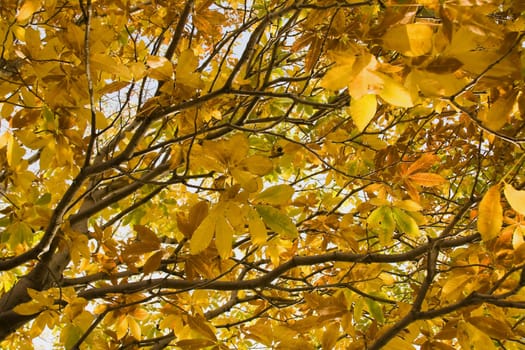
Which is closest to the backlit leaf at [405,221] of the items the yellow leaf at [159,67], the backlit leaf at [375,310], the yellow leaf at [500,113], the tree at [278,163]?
the tree at [278,163]

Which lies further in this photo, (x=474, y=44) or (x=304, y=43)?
(x=304, y=43)

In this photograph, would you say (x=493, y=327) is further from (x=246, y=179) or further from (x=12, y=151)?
(x=12, y=151)

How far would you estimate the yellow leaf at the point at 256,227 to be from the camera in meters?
1.04

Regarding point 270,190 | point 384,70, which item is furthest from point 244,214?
point 384,70

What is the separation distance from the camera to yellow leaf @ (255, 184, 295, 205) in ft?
3.51

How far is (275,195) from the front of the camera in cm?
108

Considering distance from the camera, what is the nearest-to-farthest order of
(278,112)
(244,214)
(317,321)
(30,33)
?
(244,214)
(30,33)
(317,321)
(278,112)

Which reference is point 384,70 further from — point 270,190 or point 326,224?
point 326,224

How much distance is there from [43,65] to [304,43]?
0.86m

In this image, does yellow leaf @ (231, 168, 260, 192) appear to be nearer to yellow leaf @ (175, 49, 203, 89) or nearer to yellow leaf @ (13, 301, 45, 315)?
yellow leaf @ (175, 49, 203, 89)

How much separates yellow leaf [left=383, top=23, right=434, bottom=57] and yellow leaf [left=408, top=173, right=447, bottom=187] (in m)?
0.81

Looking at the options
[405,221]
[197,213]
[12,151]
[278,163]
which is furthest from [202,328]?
[278,163]

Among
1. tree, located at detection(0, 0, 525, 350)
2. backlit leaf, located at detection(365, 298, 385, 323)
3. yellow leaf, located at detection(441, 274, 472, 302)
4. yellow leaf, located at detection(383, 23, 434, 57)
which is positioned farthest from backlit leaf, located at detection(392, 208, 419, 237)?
yellow leaf, located at detection(383, 23, 434, 57)

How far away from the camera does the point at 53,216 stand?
1511 millimetres
